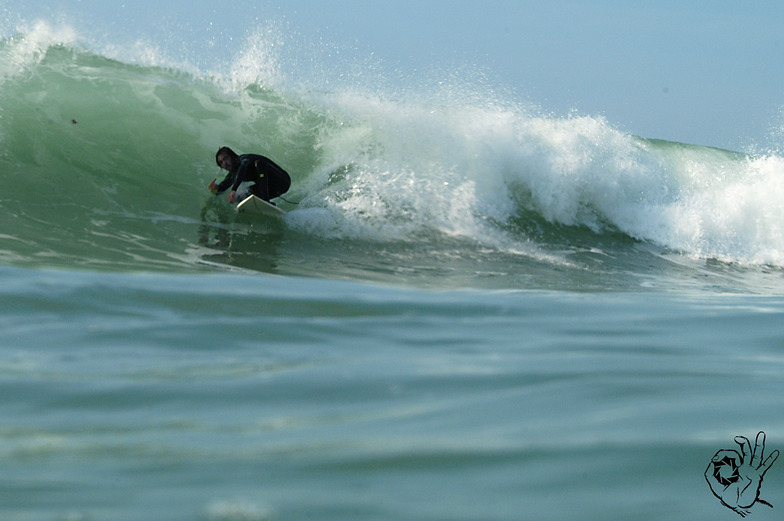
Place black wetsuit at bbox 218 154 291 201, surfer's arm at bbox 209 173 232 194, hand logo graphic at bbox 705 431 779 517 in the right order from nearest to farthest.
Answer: hand logo graphic at bbox 705 431 779 517 < black wetsuit at bbox 218 154 291 201 < surfer's arm at bbox 209 173 232 194

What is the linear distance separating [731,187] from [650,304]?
328 inches

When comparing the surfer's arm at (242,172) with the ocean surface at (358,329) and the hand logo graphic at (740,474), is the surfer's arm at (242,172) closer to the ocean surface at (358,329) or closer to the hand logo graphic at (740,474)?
the ocean surface at (358,329)

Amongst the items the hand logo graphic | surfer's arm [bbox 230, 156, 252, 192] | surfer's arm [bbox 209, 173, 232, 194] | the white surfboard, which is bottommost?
the hand logo graphic

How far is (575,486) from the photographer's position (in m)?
1.89

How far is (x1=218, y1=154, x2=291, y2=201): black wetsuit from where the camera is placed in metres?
7.94

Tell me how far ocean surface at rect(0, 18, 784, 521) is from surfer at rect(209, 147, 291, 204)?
0.37 meters

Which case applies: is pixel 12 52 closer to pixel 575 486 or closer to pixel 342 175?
pixel 342 175

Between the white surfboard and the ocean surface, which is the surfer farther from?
the ocean surface

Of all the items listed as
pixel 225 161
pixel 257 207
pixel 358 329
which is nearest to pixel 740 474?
pixel 358 329

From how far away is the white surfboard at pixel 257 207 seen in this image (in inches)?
309

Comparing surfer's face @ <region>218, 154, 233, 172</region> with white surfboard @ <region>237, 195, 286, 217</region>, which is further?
surfer's face @ <region>218, 154, 233, 172</region>

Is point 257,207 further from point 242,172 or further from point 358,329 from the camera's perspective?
point 358,329

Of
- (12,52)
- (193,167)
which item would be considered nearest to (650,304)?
(193,167)

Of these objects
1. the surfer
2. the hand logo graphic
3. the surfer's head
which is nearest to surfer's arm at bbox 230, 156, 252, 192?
the surfer
